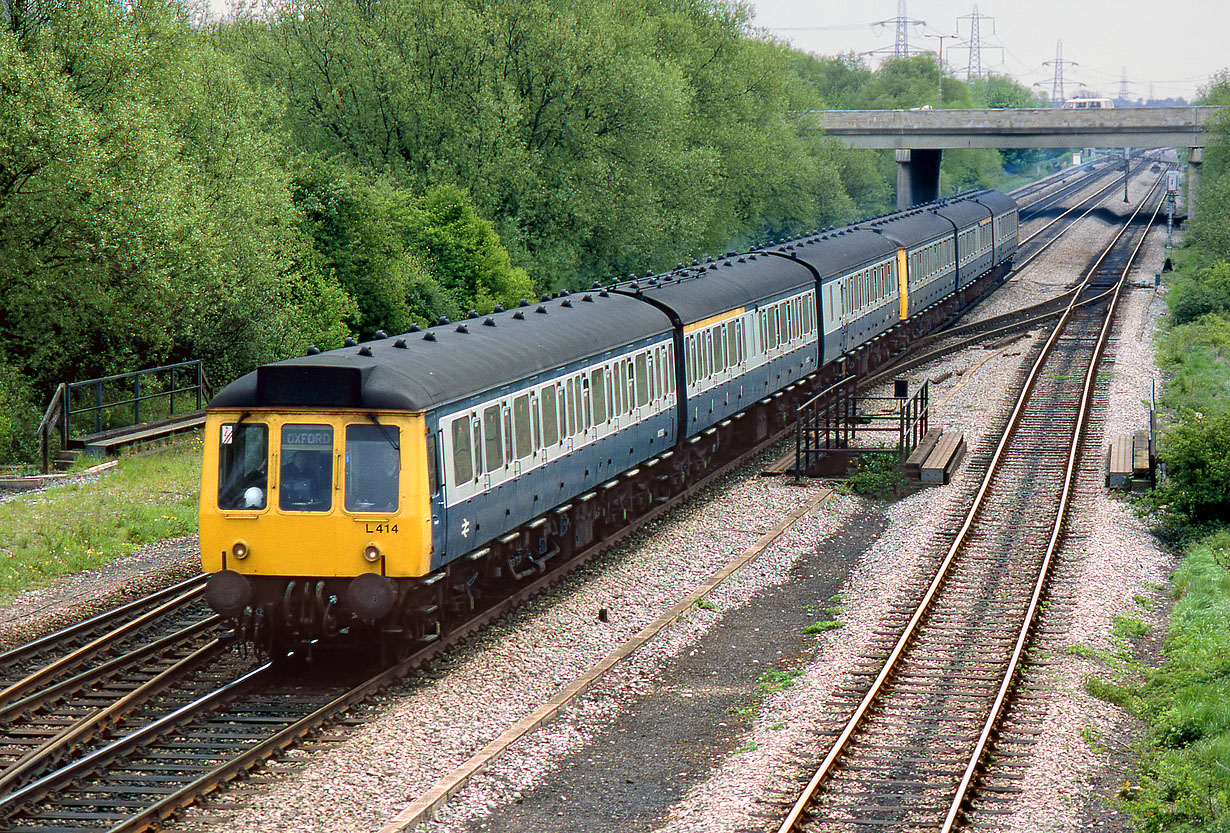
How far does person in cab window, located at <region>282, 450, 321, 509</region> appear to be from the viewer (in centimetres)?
1395

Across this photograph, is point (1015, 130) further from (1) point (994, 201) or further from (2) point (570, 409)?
(2) point (570, 409)

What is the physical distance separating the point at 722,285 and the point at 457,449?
1254 cm

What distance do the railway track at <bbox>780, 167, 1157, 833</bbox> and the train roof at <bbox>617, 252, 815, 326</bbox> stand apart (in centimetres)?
559

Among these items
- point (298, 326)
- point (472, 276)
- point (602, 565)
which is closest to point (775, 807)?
point (602, 565)

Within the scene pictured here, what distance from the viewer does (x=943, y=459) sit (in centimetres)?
2609

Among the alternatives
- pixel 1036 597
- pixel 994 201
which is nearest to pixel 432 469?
pixel 1036 597

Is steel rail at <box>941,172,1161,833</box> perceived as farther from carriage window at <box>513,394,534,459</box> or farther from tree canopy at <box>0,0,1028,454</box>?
tree canopy at <box>0,0,1028,454</box>

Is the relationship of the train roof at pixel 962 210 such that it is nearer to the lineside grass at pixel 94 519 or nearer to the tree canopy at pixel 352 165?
the tree canopy at pixel 352 165

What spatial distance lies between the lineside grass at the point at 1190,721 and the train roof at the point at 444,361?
7.59 m

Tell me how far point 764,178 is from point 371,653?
52609mm

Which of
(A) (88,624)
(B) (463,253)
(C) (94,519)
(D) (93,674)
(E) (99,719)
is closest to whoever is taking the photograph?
(E) (99,719)

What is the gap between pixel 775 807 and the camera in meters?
11.3

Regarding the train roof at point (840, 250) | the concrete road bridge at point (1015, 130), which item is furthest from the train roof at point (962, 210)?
the concrete road bridge at point (1015, 130)

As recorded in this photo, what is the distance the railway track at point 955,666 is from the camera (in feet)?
37.9
